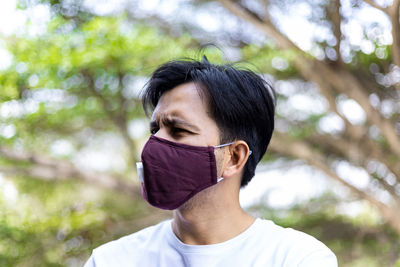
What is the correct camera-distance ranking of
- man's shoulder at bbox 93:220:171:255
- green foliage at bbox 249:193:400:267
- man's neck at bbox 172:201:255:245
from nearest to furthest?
1. man's neck at bbox 172:201:255:245
2. man's shoulder at bbox 93:220:171:255
3. green foliage at bbox 249:193:400:267

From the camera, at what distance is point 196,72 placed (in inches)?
73.4

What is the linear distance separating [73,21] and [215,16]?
1743mm

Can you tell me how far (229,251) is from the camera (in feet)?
5.69

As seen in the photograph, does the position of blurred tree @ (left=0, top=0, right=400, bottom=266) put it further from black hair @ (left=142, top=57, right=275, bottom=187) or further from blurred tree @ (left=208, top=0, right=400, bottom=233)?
black hair @ (left=142, top=57, right=275, bottom=187)

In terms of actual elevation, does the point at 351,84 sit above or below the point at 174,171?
below

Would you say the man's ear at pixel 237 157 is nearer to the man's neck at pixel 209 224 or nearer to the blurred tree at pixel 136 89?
the man's neck at pixel 209 224

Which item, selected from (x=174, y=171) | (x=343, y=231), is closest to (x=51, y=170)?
(x=174, y=171)

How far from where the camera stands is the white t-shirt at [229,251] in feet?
5.45

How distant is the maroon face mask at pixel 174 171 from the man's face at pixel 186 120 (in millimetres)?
28

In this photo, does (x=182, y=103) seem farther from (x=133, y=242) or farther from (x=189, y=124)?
(x=133, y=242)

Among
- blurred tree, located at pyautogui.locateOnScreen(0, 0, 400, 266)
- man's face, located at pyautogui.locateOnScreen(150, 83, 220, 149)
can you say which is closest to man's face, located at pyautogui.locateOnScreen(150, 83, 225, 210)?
man's face, located at pyautogui.locateOnScreen(150, 83, 220, 149)

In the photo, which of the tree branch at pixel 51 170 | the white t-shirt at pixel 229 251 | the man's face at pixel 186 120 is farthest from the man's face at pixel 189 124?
the tree branch at pixel 51 170

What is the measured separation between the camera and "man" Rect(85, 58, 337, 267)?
68.3 inches

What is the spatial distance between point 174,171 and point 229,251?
1.13 feet
